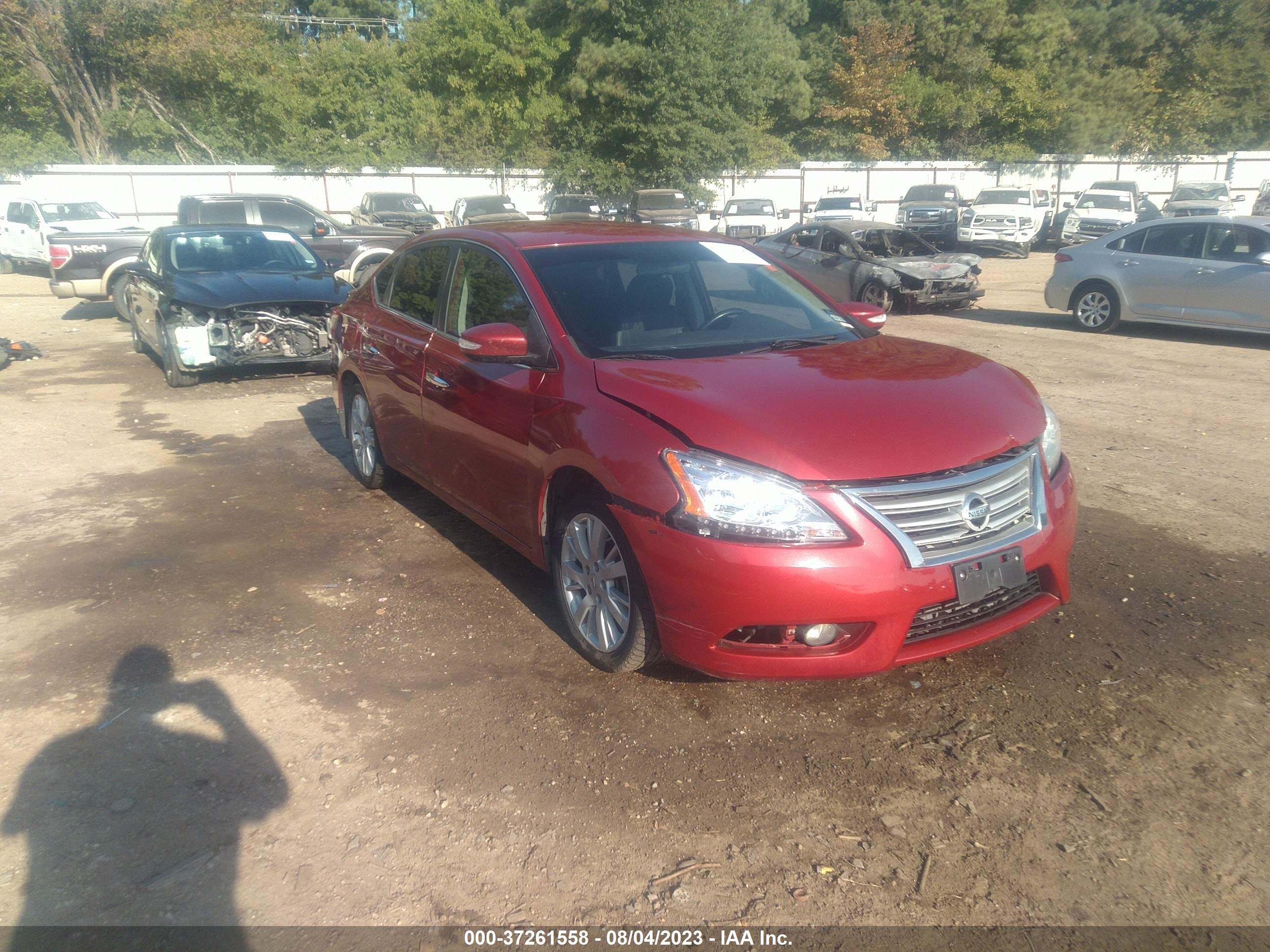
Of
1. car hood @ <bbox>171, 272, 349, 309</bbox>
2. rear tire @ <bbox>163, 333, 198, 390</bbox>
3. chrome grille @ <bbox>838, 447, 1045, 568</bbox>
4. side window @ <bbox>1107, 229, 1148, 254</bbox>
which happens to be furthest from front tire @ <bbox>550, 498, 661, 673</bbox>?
side window @ <bbox>1107, 229, 1148, 254</bbox>

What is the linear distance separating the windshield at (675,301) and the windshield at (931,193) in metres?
28.0

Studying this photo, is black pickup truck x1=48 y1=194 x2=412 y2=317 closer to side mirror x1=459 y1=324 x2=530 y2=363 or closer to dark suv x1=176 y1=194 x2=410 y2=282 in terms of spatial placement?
dark suv x1=176 y1=194 x2=410 y2=282

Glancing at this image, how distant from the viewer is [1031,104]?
42.6 m

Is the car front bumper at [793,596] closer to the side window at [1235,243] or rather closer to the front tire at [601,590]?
the front tire at [601,590]

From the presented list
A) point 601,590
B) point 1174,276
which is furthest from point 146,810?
point 1174,276

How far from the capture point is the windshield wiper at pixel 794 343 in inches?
166

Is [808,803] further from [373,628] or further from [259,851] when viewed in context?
[373,628]

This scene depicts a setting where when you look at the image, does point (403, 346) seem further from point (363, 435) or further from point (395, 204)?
point (395, 204)

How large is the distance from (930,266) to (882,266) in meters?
0.81

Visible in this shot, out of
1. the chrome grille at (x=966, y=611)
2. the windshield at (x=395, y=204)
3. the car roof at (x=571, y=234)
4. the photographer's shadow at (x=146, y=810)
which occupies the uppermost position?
the car roof at (x=571, y=234)

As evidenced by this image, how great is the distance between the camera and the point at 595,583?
152 inches

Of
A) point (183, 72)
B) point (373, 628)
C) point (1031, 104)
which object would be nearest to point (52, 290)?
point (373, 628)

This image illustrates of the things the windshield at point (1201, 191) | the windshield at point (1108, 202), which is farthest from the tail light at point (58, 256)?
the windshield at point (1201, 191)

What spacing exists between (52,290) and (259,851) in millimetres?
15004
